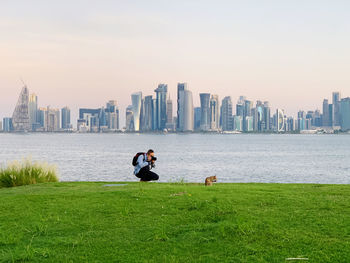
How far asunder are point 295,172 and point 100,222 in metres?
48.6

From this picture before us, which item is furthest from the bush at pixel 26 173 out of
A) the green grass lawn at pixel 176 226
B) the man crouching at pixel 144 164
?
the green grass lawn at pixel 176 226

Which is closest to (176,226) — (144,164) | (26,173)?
(144,164)

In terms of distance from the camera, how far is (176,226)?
8.46 meters

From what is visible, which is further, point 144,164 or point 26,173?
point 26,173

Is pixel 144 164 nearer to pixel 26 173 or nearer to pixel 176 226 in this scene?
pixel 26 173

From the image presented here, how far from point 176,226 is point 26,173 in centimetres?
1081

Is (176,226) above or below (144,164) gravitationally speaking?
below

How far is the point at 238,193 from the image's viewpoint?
11.9 metres

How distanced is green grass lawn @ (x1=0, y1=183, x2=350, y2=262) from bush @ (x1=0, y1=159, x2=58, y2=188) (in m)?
5.12

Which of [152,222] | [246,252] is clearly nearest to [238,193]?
[152,222]

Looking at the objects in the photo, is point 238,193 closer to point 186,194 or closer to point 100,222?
point 186,194

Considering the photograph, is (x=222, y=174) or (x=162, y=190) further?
(x=222, y=174)

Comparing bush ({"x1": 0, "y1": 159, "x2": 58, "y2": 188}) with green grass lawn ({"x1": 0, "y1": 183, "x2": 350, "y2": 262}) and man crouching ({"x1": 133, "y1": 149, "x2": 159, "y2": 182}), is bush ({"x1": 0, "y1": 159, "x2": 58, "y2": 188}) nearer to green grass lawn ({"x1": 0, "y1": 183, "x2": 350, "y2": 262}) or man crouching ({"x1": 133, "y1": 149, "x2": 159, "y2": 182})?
man crouching ({"x1": 133, "y1": 149, "x2": 159, "y2": 182})

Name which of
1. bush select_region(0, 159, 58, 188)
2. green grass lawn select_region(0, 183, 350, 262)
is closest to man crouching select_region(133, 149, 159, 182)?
bush select_region(0, 159, 58, 188)
